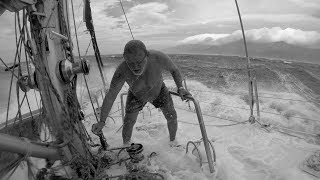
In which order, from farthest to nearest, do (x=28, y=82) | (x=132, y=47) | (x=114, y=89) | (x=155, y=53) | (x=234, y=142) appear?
(x=234, y=142) → (x=155, y=53) → (x=114, y=89) → (x=132, y=47) → (x=28, y=82)

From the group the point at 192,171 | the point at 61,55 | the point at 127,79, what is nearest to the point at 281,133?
the point at 192,171

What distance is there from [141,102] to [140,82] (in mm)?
374

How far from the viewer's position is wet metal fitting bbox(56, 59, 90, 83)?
321 cm

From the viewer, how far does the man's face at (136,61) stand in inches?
136

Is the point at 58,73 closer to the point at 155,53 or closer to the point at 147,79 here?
the point at 147,79

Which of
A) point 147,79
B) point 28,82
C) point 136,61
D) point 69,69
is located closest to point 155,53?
point 147,79

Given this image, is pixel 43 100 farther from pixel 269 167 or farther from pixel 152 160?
pixel 269 167

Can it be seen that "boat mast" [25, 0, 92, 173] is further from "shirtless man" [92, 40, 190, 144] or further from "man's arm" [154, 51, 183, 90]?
"man's arm" [154, 51, 183, 90]

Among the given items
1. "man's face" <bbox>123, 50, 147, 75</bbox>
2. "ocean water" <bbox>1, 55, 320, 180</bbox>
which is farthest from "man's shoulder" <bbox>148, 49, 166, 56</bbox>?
"ocean water" <bbox>1, 55, 320, 180</bbox>

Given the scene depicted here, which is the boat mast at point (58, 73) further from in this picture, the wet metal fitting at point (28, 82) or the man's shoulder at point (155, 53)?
the man's shoulder at point (155, 53)

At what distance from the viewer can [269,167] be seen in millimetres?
3807

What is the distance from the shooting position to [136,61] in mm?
3506

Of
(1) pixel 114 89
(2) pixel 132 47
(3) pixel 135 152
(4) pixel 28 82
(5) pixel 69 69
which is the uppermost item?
(2) pixel 132 47

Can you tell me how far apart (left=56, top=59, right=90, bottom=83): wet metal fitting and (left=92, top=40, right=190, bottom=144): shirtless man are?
49 cm
